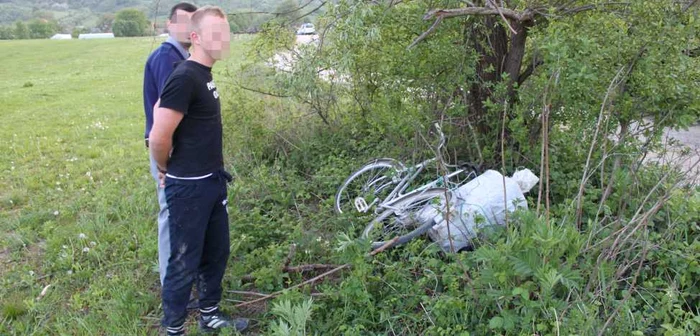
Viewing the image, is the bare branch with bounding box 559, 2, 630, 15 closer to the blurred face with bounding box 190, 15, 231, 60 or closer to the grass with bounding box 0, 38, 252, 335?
the grass with bounding box 0, 38, 252, 335

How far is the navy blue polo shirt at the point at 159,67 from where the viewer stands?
3.58 m

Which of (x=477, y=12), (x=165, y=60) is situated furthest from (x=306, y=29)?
(x=165, y=60)

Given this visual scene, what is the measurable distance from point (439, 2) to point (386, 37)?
62cm

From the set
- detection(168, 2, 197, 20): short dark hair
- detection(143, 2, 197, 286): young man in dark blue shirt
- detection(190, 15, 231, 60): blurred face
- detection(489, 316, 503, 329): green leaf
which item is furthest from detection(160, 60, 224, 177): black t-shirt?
detection(489, 316, 503, 329): green leaf

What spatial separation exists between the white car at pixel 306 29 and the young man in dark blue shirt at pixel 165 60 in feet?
6.57

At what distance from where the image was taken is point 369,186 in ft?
17.0

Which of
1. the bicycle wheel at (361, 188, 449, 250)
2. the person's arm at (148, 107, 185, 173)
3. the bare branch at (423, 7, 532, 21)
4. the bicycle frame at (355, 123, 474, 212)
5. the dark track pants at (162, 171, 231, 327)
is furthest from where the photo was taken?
the bicycle frame at (355, 123, 474, 212)

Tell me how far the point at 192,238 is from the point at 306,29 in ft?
11.2

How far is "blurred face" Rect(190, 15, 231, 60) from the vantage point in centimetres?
300

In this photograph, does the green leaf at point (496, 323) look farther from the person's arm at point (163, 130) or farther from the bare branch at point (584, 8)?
the bare branch at point (584, 8)

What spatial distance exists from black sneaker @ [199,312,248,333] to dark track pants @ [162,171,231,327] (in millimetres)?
93

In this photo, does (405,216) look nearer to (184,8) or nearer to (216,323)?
(216,323)

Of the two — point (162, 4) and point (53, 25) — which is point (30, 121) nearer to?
point (162, 4)

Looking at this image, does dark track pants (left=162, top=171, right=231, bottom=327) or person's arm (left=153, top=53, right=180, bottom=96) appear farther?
person's arm (left=153, top=53, right=180, bottom=96)
